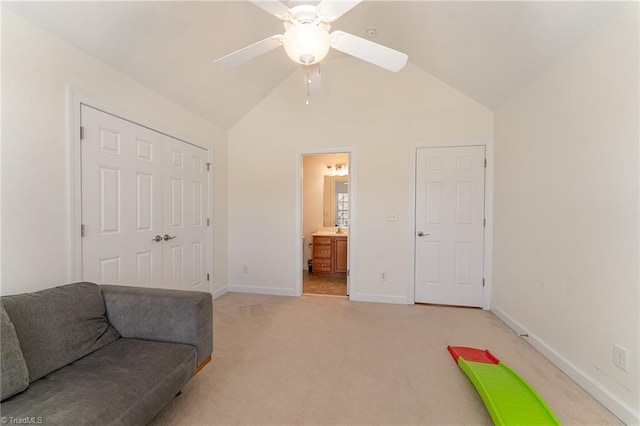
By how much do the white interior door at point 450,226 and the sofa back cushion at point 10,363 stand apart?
341cm

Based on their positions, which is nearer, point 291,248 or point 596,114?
point 596,114

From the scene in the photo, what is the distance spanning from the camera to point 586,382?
1.83 meters

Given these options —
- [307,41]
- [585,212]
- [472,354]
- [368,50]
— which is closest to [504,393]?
[472,354]

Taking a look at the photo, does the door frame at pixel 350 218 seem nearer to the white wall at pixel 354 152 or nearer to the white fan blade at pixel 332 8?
the white wall at pixel 354 152

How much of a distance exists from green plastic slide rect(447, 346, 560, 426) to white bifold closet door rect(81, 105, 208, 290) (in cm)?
279

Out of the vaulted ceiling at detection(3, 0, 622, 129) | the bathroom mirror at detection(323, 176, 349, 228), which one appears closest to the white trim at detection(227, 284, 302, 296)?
the bathroom mirror at detection(323, 176, 349, 228)

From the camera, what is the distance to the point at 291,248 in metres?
3.80

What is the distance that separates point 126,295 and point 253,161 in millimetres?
2507

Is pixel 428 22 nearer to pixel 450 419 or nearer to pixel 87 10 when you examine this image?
pixel 87 10

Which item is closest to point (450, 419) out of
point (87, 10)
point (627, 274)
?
point (627, 274)

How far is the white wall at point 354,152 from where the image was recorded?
344 centimetres

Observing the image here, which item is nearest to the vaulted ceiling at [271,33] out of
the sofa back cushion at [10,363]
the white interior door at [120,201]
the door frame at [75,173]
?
the door frame at [75,173]

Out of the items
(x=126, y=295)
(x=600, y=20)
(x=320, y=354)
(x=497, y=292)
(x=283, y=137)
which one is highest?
(x=600, y=20)

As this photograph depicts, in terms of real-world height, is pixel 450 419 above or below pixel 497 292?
below
